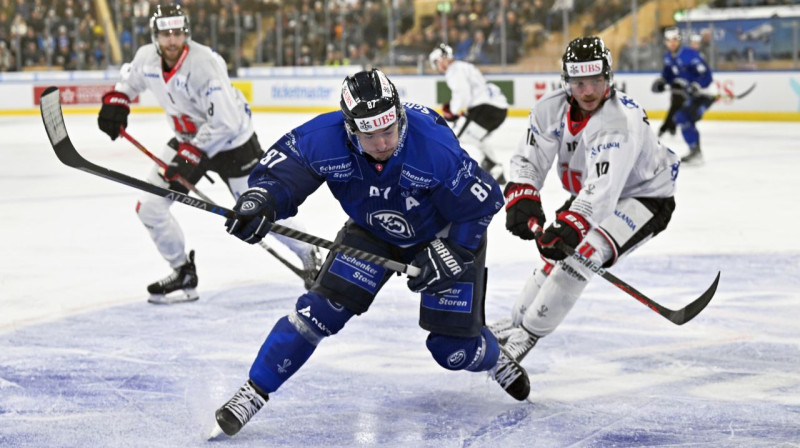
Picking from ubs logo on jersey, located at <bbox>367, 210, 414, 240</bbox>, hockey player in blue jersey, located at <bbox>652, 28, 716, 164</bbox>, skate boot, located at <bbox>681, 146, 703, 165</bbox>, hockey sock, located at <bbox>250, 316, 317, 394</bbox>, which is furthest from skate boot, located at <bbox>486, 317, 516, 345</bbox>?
hockey player in blue jersey, located at <bbox>652, 28, 716, 164</bbox>

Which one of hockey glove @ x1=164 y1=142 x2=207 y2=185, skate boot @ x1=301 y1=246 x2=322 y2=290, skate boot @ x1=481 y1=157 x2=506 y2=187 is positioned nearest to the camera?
hockey glove @ x1=164 y1=142 x2=207 y2=185

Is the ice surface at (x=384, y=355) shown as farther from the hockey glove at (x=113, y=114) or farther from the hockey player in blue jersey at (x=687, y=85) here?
the hockey player in blue jersey at (x=687, y=85)

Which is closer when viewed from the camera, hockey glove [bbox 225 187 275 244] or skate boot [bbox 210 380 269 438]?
hockey glove [bbox 225 187 275 244]

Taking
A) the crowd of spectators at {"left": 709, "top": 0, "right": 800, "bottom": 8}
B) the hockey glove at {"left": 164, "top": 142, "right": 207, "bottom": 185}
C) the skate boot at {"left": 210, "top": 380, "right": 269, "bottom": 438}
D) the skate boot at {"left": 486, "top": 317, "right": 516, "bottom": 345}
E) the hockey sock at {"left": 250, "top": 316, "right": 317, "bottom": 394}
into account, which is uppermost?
the crowd of spectators at {"left": 709, "top": 0, "right": 800, "bottom": 8}

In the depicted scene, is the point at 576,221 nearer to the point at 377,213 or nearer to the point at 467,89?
the point at 377,213

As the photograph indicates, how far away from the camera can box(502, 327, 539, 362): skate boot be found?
3.82 meters

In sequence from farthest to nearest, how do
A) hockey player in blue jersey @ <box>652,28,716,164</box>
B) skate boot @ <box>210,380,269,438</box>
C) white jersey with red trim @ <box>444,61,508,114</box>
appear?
hockey player in blue jersey @ <box>652,28,716,164</box> < white jersey with red trim @ <box>444,61,508,114</box> < skate boot @ <box>210,380,269,438</box>

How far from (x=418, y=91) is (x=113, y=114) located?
1146 centimetres

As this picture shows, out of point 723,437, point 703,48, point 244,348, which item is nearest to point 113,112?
point 244,348

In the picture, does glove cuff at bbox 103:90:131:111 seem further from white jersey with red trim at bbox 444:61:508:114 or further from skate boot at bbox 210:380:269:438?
white jersey with red trim at bbox 444:61:508:114

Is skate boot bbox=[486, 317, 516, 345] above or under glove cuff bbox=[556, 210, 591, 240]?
under

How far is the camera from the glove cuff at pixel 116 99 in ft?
16.7

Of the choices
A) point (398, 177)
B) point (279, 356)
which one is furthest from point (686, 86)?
point (279, 356)

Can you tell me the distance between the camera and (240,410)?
309 cm
